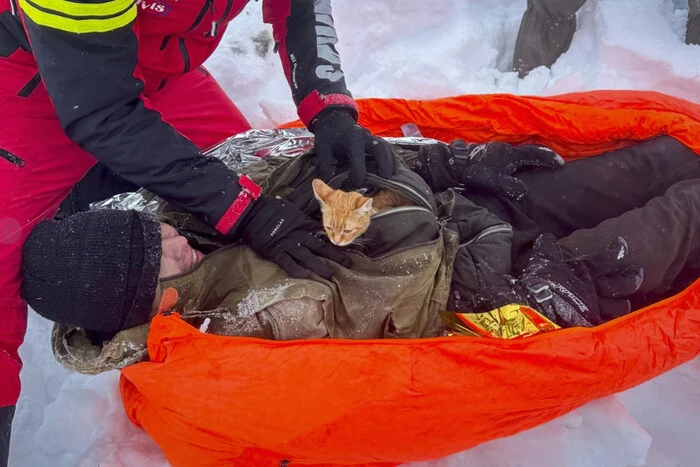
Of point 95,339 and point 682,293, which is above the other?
point 682,293

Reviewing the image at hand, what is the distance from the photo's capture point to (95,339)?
48.0 inches

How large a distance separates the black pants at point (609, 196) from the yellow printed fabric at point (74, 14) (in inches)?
42.5

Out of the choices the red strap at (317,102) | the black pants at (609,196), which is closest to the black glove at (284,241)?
the red strap at (317,102)

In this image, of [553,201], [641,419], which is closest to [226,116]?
[553,201]

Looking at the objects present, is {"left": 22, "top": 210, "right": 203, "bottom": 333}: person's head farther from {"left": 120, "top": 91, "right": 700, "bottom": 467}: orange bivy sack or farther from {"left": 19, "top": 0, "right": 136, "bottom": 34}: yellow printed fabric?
{"left": 19, "top": 0, "right": 136, "bottom": 34}: yellow printed fabric

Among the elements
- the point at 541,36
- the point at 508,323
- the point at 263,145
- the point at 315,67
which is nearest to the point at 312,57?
the point at 315,67

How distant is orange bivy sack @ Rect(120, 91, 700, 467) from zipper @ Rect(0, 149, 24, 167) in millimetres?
642

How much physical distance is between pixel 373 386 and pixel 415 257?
0.32m

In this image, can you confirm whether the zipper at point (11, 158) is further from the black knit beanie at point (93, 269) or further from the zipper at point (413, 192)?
the zipper at point (413, 192)

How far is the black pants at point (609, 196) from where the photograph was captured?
1500 mm

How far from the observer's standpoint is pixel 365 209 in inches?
53.5

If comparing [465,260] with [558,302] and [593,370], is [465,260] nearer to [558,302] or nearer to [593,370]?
[558,302]

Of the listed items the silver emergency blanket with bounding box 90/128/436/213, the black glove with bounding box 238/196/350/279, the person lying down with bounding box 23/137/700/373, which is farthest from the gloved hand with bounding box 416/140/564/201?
the black glove with bounding box 238/196/350/279

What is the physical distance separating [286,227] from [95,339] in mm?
497
